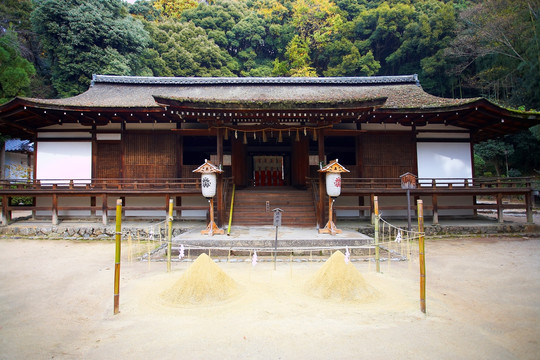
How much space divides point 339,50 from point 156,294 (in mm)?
40723

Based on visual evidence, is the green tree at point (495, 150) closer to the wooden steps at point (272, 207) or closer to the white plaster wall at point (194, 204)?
the wooden steps at point (272, 207)

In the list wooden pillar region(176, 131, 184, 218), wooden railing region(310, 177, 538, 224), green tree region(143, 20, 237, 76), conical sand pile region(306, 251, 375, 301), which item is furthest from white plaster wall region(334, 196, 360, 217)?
green tree region(143, 20, 237, 76)

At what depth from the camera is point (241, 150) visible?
48.6ft

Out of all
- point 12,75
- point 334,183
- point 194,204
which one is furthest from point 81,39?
point 334,183

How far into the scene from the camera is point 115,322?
4.56 metres

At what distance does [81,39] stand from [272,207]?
24965 mm

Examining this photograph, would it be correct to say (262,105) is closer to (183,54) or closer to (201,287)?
(201,287)

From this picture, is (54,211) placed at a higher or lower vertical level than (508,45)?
lower

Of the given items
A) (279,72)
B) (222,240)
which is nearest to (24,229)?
(222,240)

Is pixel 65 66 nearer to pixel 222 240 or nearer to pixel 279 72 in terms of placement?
pixel 279 72

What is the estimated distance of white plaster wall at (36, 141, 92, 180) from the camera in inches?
527

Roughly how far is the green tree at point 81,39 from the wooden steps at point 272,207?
20.8m

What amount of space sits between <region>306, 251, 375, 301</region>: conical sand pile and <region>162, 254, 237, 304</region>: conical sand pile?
1.70 meters

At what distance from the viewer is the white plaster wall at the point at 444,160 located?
13.9m
